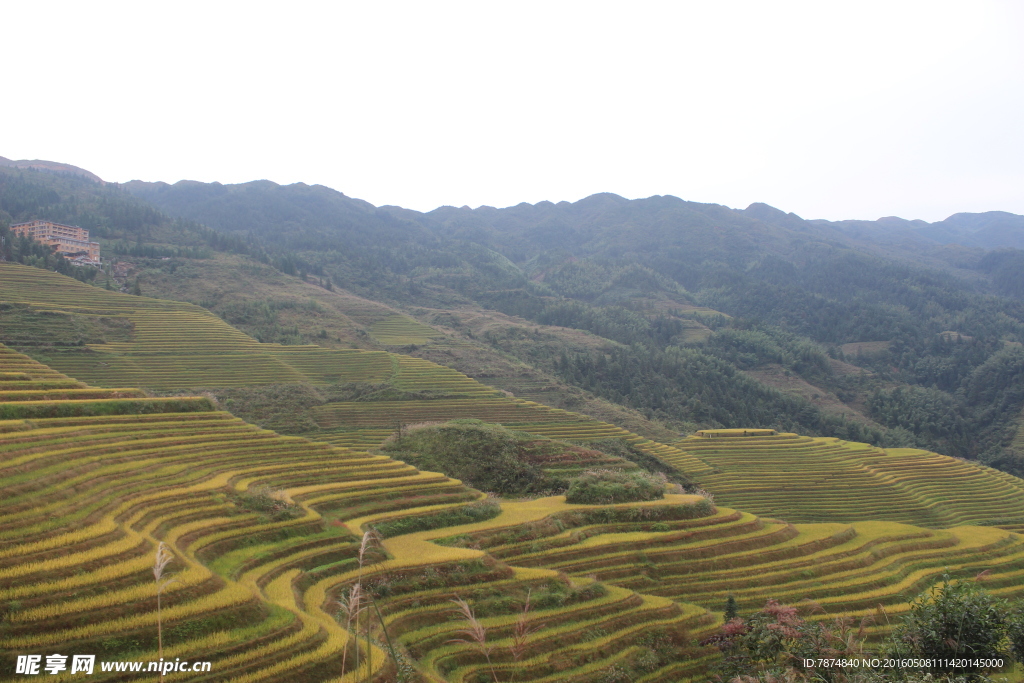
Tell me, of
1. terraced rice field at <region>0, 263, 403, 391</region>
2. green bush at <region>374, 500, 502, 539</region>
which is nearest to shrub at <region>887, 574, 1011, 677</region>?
green bush at <region>374, 500, 502, 539</region>

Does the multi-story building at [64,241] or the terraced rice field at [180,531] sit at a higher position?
the multi-story building at [64,241]

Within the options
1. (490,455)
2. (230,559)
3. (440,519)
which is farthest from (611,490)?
(230,559)

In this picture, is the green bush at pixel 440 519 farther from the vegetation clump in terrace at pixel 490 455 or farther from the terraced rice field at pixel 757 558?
the vegetation clump in terrace at pixel 490 455

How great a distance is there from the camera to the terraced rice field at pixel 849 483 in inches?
1581

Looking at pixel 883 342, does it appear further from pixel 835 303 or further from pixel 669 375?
pixel 669 375

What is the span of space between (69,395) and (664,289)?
166350mm

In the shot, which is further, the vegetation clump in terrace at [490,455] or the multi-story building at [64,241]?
the multi-story building at [64,241]

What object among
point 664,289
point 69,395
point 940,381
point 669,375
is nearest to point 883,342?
point 940,381

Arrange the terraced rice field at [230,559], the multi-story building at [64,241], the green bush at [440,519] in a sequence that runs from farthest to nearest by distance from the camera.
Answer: the multi-story building at [64,241] → the green bush at [440,519] → the terraced rice field at [230,559]

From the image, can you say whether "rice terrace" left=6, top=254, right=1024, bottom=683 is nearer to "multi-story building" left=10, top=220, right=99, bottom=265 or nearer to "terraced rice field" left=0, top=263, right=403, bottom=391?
"terraced rice field" left=0, top=263, right=403, bottom=391

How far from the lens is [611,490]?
2655cm

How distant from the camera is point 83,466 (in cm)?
1714

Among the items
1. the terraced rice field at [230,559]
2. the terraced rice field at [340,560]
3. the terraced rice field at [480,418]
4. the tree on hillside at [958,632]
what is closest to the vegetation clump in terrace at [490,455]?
the terraced rice field at [340,560]

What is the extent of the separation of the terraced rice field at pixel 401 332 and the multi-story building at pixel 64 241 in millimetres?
43447
